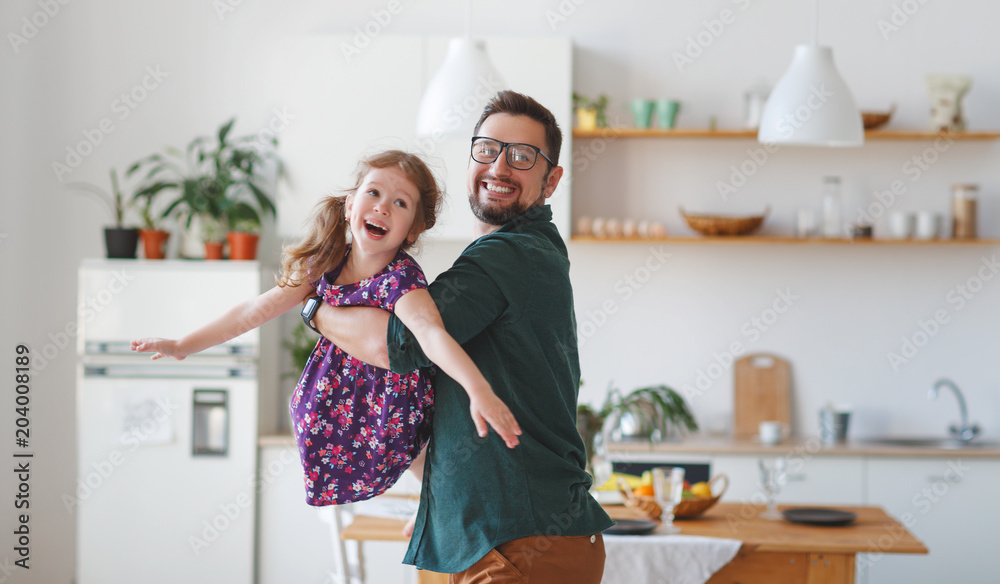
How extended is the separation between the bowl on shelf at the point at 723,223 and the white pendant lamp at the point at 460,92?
1820mm

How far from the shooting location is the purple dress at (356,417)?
5.16ft

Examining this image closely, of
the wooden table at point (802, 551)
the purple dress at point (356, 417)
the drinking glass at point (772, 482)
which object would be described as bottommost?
the wooden table at point (802, 551)

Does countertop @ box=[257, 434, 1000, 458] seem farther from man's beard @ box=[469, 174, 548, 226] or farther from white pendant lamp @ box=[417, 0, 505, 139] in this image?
man's beard @ box=[469, 174, 548, 226]

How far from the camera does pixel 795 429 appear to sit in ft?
14.5

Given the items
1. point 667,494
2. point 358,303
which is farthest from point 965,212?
point 358,303

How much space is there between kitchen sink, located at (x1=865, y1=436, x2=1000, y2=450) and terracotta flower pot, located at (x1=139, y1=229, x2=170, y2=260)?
3397 millimetres

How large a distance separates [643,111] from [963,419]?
6.82 ft

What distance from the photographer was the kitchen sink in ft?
13.6

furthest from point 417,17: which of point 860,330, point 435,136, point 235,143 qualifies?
point 860,330

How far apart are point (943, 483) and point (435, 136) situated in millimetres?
2775

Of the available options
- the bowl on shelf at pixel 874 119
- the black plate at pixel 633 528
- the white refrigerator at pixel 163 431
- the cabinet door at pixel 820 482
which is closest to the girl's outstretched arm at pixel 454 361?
the black plate at pixel 633 528

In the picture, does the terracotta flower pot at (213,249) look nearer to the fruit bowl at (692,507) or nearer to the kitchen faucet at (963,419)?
the fruit bowl at (692,507)

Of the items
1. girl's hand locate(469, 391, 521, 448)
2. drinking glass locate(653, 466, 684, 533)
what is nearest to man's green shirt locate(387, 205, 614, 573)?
girl's hand locate(469, 391, 521, 448)

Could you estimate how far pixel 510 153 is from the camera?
1.62 metres
